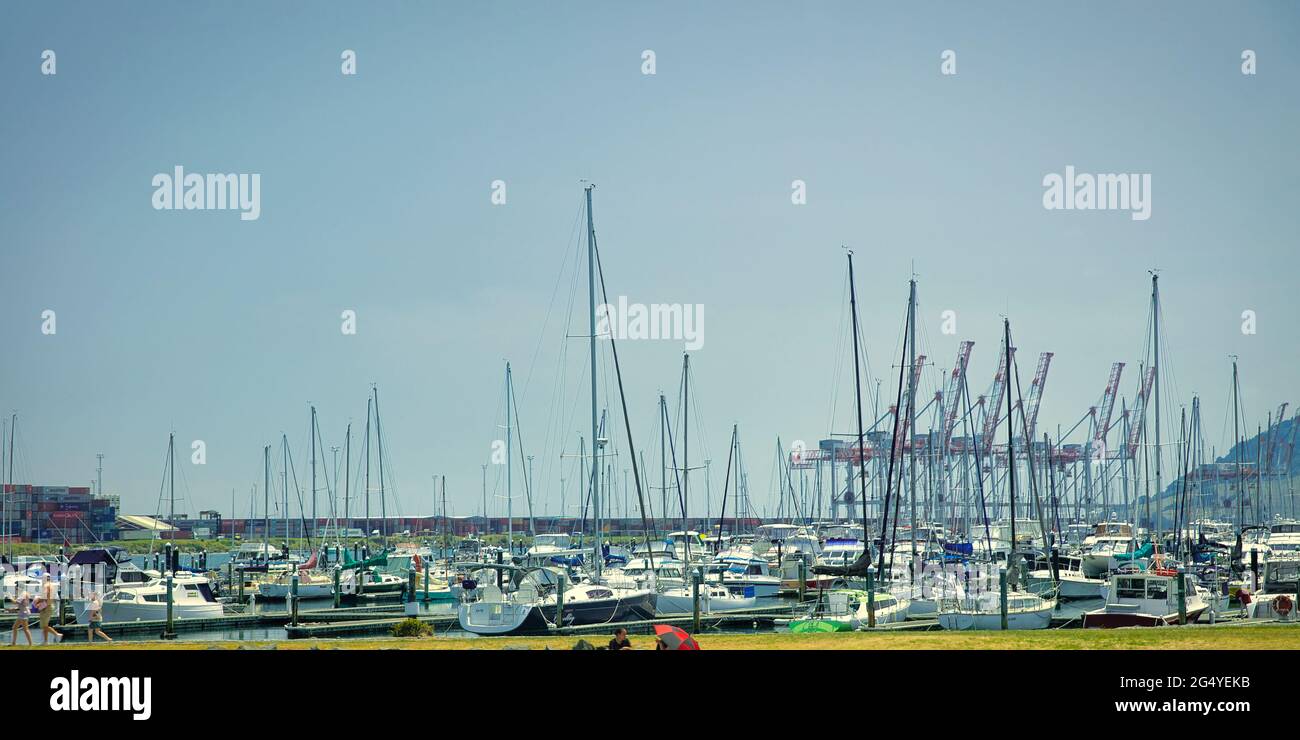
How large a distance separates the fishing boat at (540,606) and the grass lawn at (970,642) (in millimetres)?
11554

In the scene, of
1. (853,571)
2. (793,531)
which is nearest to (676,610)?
(853,571)

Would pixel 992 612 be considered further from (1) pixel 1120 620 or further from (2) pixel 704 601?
(2) pixel 704 601

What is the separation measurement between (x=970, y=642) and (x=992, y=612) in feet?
50.6

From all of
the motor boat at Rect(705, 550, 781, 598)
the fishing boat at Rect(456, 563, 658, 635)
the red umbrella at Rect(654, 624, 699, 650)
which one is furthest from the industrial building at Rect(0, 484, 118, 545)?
the red umbrella at Rect(654, 624, 699, 650)

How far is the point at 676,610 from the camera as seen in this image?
5544 centimetres

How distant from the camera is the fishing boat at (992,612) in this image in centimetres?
4191

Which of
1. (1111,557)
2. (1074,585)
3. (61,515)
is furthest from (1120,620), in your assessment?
(61,515)

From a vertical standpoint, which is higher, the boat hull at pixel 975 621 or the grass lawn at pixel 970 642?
the grass lawn at pixel 970 642

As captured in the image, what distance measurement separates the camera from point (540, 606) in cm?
4344

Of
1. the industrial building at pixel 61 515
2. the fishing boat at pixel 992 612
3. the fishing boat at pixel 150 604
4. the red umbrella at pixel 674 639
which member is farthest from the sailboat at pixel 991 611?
the industrial building at pixel 61 515

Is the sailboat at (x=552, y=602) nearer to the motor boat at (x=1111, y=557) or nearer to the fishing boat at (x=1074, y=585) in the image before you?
the fishing boat at (x=1074, y=585)
